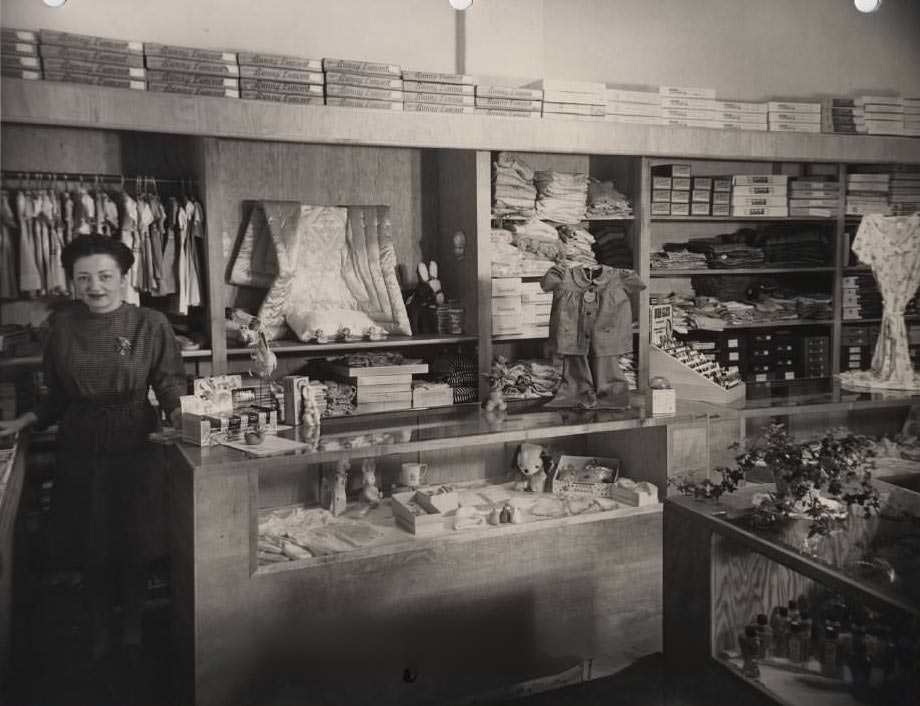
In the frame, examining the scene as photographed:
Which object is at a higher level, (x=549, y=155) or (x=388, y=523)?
(x=549, y=155)

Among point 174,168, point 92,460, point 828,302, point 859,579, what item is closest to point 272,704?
point 92,460

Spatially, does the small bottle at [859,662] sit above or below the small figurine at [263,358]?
below

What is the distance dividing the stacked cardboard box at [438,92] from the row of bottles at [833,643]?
8.76ft

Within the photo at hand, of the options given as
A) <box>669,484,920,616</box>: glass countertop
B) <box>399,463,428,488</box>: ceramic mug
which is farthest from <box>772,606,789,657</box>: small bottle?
<box>399,463,428,488</box>: ceramic mug

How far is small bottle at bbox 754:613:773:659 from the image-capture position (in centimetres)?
271

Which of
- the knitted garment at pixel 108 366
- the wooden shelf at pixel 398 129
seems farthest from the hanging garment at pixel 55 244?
the wooden shelf at pixel 398 129

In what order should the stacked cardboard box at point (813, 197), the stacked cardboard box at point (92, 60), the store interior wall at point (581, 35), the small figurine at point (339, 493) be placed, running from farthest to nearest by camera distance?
1. the stacked cardboard box at point (813, 197)
2. the store interior wall at point (581, 35)
3. the small figurine at point (339, 493)
4. the stacked cardboard box at point (92, 60)

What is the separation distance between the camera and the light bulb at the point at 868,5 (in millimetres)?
4059

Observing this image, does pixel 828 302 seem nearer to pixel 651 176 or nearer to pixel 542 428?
pixel 651 176

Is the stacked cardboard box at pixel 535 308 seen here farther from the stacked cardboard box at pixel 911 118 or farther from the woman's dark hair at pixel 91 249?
the stacked cardboard box at pixel 911 118

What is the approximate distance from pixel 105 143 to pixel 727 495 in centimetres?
305

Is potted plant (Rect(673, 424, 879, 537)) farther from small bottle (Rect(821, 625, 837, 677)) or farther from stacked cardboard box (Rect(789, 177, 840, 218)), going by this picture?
stacked cardboard box (Rect(789, 177, 840, 218))

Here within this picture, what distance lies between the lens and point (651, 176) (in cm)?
494

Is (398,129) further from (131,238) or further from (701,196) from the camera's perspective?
(701,196)
